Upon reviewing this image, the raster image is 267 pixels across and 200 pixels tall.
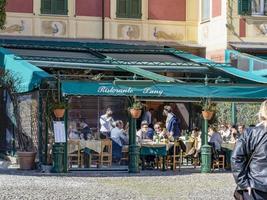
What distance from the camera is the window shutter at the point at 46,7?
2477cm

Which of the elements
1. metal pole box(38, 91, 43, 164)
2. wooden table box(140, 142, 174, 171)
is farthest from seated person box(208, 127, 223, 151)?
metal pole box(38, 91, 43, 164)

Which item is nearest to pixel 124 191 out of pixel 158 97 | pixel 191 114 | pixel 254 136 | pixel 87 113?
pixel 158 97

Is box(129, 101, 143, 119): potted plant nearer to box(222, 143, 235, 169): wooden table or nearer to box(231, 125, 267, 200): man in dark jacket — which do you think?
box(222, 143, 235, 169): wooden table

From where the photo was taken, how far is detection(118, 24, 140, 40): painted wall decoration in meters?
25.4

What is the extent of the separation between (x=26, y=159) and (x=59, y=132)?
1.36m

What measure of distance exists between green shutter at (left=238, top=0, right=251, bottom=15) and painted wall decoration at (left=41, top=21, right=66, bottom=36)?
5542mm

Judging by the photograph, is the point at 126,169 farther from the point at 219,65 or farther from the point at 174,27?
the point at 174,27

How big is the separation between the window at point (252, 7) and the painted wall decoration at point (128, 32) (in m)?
3.41

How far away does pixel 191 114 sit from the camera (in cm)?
2561

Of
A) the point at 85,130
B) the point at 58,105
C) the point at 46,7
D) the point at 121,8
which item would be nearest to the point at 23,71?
the point at 58,105

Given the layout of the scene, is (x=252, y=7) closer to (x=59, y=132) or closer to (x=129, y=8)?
(x=129, y=8)

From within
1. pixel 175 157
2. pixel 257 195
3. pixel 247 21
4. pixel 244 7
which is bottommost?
pixel 175 157

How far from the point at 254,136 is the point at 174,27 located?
19.4 metres

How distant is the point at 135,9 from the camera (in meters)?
25.8
